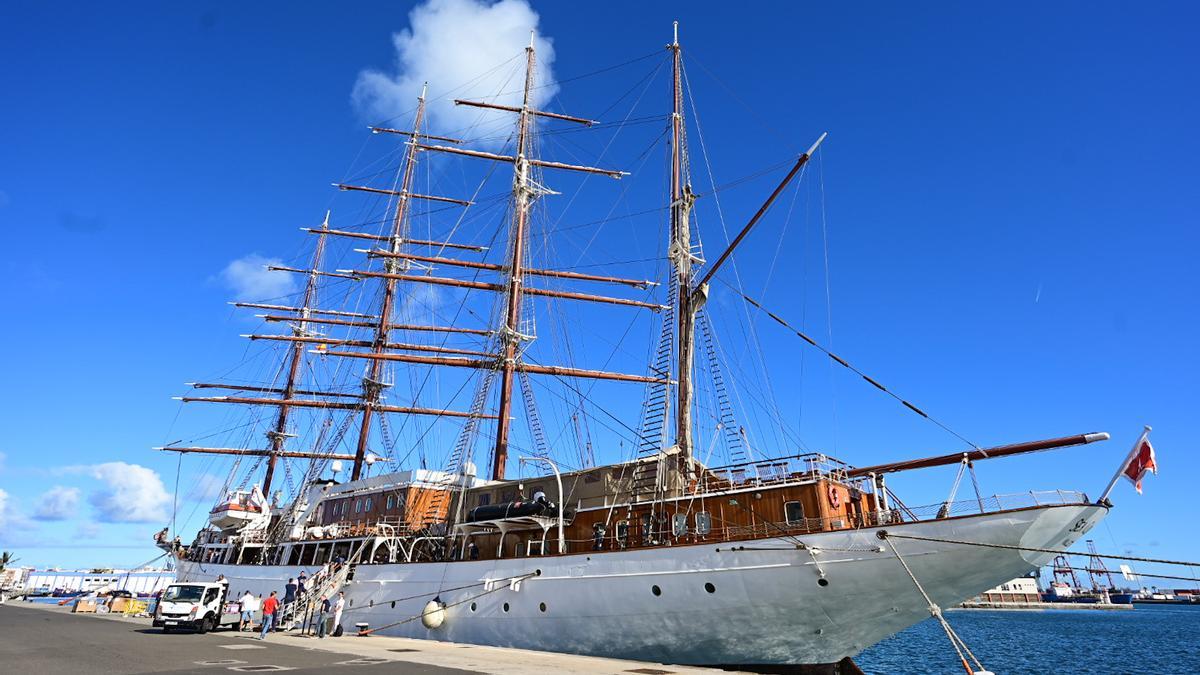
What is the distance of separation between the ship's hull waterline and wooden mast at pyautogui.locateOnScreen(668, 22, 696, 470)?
14.1 feet

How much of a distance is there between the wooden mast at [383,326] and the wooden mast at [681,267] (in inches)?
863

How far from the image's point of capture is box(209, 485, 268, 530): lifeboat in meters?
36.3

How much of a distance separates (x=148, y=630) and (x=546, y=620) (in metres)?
13.6

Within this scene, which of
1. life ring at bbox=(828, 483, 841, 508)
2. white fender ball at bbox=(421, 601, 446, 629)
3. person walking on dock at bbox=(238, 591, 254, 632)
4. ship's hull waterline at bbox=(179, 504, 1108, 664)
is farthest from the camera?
person walking on dock at bbox=(238, 591, 254, 632)

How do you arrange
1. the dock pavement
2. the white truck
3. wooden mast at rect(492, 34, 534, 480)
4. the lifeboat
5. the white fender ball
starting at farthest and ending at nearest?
the lifeboat < wooden mast at rect(492, 34, 534, 480) < the white fender ball < the white truck < the dock pavement

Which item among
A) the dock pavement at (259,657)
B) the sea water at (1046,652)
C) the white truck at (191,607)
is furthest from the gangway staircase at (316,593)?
the sea water at (1046,652)

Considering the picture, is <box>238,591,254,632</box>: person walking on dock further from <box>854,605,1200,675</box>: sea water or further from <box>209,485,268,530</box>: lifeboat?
<box>854,605,1200,675</box>: sea water

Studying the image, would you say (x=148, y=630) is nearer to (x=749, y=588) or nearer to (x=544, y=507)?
(x=544, y=507)

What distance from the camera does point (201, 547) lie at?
41375 mm

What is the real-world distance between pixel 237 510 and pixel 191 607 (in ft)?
55.4

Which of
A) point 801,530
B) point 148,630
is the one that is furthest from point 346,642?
point 801,530

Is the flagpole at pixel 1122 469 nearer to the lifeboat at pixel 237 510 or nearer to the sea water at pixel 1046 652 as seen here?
the sea water at pixel 1046 652

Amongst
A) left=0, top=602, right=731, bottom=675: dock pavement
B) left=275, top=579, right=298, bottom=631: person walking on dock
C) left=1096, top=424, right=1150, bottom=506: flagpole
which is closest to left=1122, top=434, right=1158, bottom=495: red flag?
left=1096, top=424, right=1150, bottom=506: flagpole

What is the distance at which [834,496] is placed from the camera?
54.1 feet
